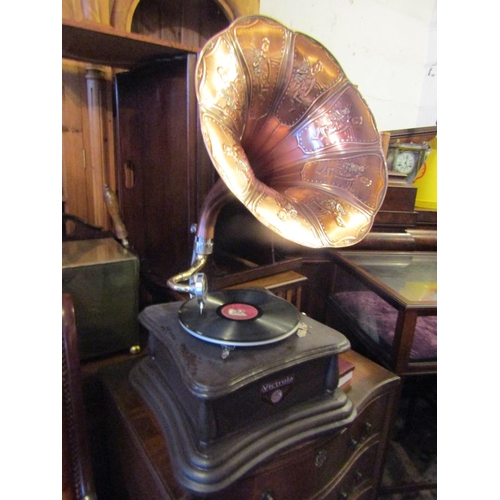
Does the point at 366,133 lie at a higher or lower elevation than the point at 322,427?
higher

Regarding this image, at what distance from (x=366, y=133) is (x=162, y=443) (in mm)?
915

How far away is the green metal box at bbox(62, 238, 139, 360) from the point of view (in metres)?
0.88

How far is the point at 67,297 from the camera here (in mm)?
769

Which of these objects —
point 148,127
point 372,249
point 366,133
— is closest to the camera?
point 366,133

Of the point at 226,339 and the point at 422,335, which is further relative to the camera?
the point at 422,335

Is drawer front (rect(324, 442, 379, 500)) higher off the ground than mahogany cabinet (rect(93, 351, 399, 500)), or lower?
lower

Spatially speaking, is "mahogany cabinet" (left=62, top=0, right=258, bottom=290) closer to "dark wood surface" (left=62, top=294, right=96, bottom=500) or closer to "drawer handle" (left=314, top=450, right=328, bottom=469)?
"dark wood surface" (left=62, top=294, right=96, bottom=500)

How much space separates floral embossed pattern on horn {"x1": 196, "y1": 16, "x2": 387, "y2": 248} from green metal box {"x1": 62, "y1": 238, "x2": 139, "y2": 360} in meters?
0.45

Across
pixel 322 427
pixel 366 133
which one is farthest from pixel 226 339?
pixel 366 133

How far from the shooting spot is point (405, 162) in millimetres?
1762

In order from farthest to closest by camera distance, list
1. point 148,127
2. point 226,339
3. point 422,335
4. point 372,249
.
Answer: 1. point 372,249
2. point 422,335
3. point 148,127
4. point 226,339

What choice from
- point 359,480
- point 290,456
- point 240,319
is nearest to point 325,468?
point 290,456

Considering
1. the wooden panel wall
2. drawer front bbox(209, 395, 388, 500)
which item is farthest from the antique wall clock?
the wooden panel wall

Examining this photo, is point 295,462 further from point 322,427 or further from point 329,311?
point 329,311
